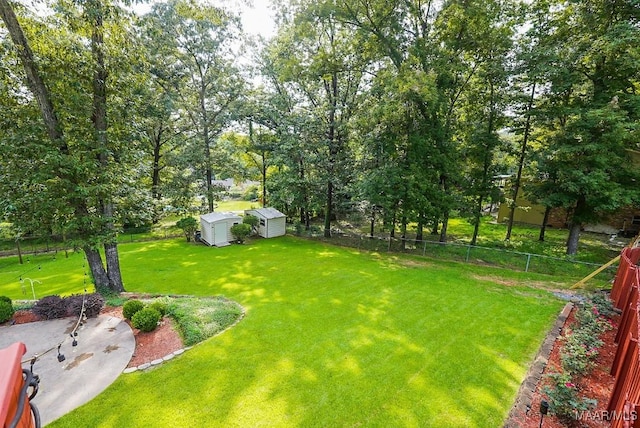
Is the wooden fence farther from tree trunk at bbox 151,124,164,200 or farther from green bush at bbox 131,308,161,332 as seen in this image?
tree trunk at bbox 151,124,164,200

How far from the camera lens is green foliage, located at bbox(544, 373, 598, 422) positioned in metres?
4.38

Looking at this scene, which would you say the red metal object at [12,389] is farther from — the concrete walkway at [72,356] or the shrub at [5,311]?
the shrub at [5,311]

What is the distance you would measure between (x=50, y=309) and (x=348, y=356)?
7.28 meters

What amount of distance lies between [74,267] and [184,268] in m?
5.53

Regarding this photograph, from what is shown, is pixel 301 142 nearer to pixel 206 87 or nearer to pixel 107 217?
pixel 206 87

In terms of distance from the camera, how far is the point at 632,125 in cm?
1045

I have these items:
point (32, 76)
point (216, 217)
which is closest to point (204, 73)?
point (216, 217)

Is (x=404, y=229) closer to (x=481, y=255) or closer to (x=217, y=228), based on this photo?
(x=481, y=255)

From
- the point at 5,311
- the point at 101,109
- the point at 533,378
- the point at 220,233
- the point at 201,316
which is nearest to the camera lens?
the point at 533,378

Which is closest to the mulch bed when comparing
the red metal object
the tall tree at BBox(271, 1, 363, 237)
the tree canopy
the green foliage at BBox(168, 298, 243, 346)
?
the red metal object

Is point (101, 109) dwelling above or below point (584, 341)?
above

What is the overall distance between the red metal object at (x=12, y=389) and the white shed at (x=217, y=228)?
15036mm

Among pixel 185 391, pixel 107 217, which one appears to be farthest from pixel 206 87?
pixel 185 391

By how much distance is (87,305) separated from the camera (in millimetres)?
7340
